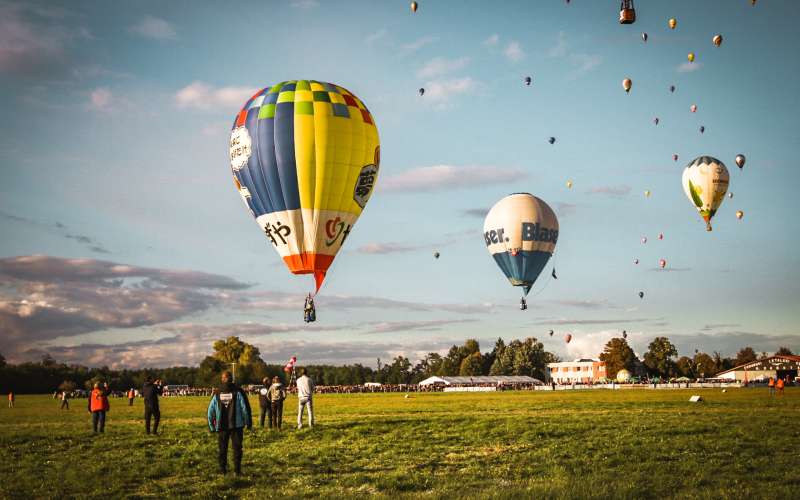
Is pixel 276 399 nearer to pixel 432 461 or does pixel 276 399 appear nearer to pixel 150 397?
pixel 150 397

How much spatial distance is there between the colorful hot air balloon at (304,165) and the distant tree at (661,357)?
12873 cm

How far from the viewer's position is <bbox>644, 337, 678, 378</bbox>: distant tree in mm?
153250

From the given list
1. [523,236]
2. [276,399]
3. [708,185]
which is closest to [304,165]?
[276,399]

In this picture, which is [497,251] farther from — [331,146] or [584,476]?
[584,476]

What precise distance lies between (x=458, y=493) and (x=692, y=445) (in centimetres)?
958

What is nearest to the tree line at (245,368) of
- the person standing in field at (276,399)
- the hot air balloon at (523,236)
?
the hot air balloon at (523,236)

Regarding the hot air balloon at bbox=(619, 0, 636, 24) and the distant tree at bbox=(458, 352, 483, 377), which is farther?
the distant tree at bbox=(458, 352, 483, 377)

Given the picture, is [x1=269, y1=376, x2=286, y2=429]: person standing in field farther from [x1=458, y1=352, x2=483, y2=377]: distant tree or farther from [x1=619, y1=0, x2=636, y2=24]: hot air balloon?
[x1=458, y1=352, x2=483, y2=377]: distant tree

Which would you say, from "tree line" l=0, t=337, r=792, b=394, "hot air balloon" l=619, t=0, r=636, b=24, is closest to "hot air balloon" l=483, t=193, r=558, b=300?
"hot air balloon" l=619, t=0, r=636, b=24

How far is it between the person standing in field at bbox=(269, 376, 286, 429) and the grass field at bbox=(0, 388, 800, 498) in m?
0.57

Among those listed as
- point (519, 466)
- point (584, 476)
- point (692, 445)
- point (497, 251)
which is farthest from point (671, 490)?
point (497, 251)

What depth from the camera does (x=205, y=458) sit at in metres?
20.2

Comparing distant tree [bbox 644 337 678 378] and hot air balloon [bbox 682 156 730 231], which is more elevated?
hot air balloon [bbox 682 156 730 231]

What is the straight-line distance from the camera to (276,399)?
91.4ft
